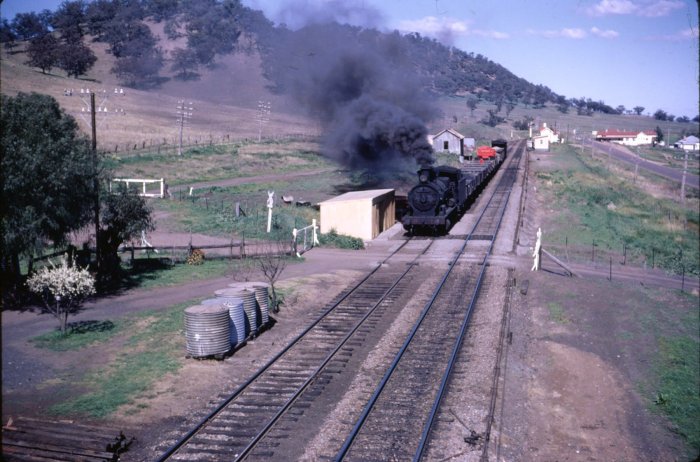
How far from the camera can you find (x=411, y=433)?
1105 centimetres

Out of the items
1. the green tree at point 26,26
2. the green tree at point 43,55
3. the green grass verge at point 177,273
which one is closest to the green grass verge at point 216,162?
the green grass verge at point 177,273

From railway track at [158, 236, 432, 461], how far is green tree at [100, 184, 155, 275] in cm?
944

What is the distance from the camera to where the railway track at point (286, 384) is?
34.4ft

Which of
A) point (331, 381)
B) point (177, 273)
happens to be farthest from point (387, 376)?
point (177, 273)

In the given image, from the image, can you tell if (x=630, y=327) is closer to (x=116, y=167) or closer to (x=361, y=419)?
(x=361, y=419)

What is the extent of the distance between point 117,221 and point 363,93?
955 inches

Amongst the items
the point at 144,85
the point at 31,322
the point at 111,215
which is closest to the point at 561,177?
the point at 111,215

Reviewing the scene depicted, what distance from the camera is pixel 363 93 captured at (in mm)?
43500

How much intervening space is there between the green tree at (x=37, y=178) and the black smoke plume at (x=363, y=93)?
2157 cm

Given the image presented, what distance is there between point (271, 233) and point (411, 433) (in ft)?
73.9

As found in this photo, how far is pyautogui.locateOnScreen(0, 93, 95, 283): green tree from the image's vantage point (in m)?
17.2

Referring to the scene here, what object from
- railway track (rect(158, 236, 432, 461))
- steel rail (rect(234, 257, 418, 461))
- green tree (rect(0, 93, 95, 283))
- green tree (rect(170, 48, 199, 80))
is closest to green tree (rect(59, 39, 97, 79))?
green tree (rect(170, 48, 199, 80))

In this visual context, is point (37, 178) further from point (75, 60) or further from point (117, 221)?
point (75, 60)

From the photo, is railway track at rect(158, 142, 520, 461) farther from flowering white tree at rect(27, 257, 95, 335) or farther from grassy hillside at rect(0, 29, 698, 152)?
grassy hillside at rect(0, 29, 698, 152)
